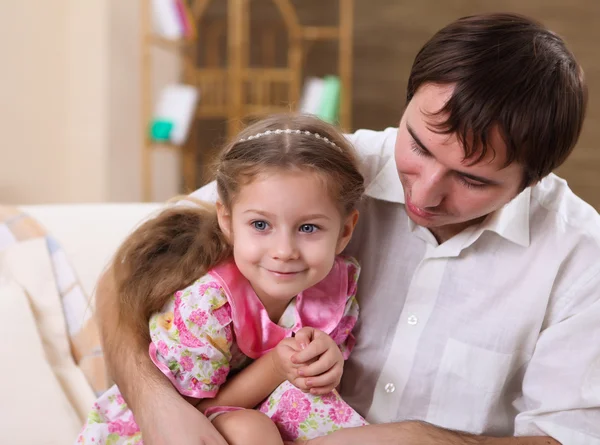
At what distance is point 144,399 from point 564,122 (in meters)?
0.93

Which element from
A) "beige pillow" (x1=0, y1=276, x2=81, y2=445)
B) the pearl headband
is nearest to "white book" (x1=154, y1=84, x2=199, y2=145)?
"beige pillow" (x1=0, y1=276, x2=81, y2=445)

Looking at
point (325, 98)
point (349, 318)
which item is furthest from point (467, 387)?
point (325, 98)

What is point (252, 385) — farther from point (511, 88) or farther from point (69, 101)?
point (69, 101)

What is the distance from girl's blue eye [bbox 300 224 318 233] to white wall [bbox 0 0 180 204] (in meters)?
3.29

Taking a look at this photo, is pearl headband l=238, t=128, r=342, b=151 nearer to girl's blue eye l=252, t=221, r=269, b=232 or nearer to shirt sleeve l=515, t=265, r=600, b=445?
girl's blue eye l=252, t=221, r=269, b=232

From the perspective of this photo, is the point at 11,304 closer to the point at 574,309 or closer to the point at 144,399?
the point at 144,399

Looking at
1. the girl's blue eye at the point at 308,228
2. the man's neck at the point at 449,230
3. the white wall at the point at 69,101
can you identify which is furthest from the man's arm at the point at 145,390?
the white wall at the point at 69,101

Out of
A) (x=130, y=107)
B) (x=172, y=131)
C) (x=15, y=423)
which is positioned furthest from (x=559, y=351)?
(x=130, y=107)

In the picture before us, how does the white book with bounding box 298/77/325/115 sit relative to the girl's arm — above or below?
below

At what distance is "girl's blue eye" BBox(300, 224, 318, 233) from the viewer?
1.41 m

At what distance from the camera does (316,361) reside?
1.38 metres

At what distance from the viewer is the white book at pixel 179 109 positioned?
4746 mm

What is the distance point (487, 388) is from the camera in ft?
5.10

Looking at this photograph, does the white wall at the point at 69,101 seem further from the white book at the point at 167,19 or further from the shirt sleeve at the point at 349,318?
the shirt sleeve at the point at 349,318
